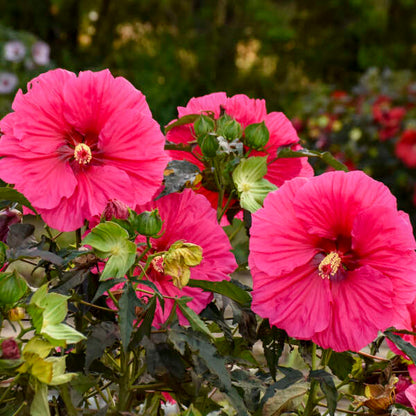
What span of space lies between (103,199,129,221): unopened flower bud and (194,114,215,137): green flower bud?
13 centimetres

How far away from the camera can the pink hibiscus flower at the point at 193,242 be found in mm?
653

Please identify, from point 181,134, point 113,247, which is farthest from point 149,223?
point 181,134

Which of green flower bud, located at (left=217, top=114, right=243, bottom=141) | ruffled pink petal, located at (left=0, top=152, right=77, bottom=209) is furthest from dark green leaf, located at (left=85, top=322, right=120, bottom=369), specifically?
green flower bud, located at (left=217, top=114, right=243, bottom=141)

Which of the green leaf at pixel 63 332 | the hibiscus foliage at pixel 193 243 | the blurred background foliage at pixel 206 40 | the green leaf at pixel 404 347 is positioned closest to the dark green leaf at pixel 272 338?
the hibiscus foliage at pixel 193 243

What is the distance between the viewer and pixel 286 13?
6.57m

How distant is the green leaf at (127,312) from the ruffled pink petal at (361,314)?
189mm

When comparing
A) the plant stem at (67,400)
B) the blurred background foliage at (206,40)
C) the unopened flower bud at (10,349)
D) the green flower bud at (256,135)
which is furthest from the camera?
the blurred background foliage at (206,40)

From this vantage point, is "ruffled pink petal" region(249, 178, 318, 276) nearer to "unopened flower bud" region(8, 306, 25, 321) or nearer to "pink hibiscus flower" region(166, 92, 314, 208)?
"pink hibiscus flower" region(166, 92, 314, 208)

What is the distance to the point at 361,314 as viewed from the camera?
649 mm

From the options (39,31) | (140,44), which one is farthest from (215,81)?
(39,31)

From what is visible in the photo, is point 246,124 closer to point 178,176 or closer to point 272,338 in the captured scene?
point 178,176

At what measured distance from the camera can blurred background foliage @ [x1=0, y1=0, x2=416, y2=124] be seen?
5.91 m

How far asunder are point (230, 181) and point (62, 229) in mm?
179

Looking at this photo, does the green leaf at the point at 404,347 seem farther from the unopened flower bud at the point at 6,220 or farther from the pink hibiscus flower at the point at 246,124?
the unopened flower bud at the point at 6,220
